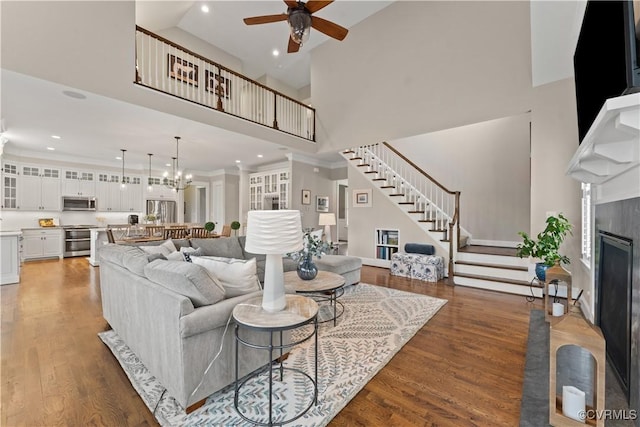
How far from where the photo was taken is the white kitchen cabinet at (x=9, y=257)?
453 centimetres

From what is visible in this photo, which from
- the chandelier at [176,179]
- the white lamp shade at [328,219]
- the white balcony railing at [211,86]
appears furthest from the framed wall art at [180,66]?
the white lamp shade at [328,219]

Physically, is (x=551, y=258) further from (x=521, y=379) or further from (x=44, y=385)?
(x=44, y=385)

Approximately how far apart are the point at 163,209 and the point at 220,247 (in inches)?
249

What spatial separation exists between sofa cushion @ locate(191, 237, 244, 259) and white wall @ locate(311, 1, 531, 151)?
387 centimetres

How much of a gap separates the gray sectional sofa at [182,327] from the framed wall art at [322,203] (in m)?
5.95

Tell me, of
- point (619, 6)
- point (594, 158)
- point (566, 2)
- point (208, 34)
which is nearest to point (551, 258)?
point (594, 158)

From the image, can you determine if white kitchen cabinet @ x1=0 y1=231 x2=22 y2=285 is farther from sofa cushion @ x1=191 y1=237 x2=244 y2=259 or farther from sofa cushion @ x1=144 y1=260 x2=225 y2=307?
sofa cushion @ x1=144 y1=260 x2=225 y2=307

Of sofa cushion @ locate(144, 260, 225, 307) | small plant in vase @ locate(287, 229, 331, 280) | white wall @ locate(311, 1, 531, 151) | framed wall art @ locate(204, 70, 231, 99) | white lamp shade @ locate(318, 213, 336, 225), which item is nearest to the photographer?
sofa cushion @ locate(144, 260, 225, 307)

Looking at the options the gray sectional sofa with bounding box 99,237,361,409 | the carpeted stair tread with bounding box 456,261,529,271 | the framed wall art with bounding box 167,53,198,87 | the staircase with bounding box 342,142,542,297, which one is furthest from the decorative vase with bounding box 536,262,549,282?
the framed wall art with bounding box 167,53,198,87

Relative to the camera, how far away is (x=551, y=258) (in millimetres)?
3256

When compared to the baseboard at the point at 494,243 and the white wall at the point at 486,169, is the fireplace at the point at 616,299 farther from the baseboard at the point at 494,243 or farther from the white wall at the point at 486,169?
the white wall at the point at 486,169

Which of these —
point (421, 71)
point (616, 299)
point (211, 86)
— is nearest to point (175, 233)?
point (211, 86)

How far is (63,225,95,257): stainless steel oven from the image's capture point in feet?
23.4

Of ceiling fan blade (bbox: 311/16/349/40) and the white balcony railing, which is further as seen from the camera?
the white balcony railing
